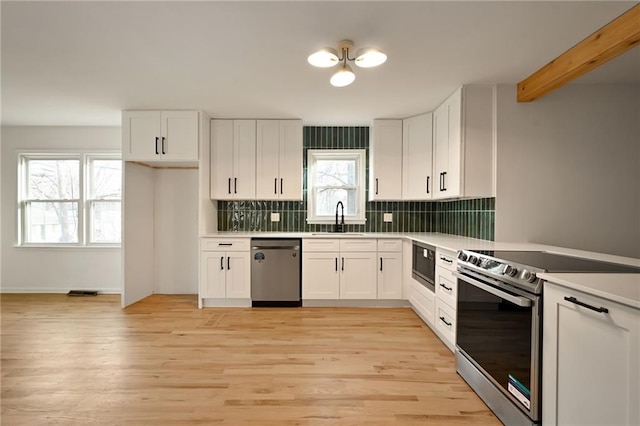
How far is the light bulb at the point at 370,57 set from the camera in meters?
2.15

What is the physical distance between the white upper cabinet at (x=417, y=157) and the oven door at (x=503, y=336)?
179 centimetres

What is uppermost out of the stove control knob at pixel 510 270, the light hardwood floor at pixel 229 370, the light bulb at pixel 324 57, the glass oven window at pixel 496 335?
the light bulb at pixel 324 57

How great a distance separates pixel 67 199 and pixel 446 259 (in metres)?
5.20

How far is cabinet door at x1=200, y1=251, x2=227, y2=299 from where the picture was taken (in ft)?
12.8

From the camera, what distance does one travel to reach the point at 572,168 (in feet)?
9.79

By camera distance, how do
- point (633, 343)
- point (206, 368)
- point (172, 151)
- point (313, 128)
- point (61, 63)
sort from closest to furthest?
point (633, 343), point (206, 368), point (61, 63), point (172, 151), point (313, 128)

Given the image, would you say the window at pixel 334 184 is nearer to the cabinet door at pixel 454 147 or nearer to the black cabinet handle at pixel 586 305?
the cabinet door at pixel 454 147

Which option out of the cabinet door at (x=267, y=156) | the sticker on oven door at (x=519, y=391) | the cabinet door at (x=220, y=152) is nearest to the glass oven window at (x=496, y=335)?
the sticker on oven door at (x=519, y=391)

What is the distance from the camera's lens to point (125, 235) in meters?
3.88

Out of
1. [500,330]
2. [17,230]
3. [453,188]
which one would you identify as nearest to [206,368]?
[500,330]

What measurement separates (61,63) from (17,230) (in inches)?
132

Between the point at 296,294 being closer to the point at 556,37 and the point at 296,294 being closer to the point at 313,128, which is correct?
the point at 313,128

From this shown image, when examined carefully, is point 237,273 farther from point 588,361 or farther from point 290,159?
point 588,361

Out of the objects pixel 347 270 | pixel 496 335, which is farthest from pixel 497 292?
pixel 347 270
